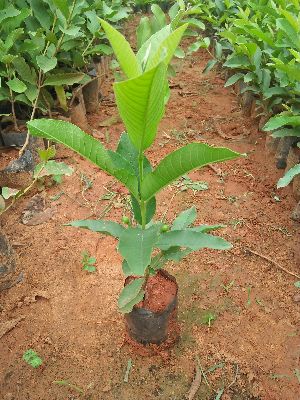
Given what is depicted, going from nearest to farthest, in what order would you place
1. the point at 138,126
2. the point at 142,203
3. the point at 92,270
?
the point at 138,126, the point at 142,203, the point at 92,270

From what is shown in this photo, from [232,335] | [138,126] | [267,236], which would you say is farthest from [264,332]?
[138,126]

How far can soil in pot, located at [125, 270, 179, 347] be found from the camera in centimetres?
188

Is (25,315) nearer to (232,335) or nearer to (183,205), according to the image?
(232,335)

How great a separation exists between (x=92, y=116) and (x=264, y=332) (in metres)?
2.76

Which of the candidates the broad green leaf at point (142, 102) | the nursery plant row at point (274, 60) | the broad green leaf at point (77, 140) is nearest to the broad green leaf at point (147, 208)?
the broad green leaf at point (77, 140)

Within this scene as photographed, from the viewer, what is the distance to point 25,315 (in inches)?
88.2

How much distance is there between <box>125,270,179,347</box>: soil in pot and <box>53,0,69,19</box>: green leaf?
1921 millimetres

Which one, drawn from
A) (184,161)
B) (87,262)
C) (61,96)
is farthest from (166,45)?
(61,96)

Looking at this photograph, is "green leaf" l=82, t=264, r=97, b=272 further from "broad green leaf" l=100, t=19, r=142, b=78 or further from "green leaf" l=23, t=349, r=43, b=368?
"broad green leaf" l=100, t=19, r=142, b=78

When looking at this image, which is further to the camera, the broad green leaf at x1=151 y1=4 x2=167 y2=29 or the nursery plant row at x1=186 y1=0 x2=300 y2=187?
the broad green leaf at x1=151 y1=4 x2=167 y2=29

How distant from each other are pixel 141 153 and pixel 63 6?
1.87m

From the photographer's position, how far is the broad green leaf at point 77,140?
133 cm

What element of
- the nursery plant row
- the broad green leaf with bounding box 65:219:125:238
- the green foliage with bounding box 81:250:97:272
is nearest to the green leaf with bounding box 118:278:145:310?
the broad green leaf with bounding box 65:219:125:238

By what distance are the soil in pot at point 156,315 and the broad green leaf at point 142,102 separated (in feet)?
2.83
